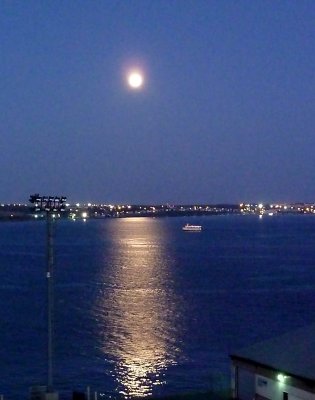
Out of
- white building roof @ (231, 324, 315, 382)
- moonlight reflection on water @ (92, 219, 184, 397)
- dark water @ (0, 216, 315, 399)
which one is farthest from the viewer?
moonlight reflection on water @ (92, 219, 184, 397)

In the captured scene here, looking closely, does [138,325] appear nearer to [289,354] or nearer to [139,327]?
[139,327]

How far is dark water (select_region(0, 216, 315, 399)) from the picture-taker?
2419 centimetres

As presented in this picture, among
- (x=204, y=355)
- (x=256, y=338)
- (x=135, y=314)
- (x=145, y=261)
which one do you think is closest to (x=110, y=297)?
(x=135, y=314)

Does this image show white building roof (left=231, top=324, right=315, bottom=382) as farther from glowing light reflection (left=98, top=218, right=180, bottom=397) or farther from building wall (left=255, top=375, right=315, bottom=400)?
glowing light reflection (left=98, top=218, right=180, bottom=397)

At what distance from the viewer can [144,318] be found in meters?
37.0

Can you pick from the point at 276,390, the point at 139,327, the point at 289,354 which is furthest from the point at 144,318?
the point at 276,390

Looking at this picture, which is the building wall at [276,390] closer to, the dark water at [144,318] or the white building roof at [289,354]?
the white building roof at [289,354]

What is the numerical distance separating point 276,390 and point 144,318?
2431cm

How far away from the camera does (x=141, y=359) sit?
87.8ft

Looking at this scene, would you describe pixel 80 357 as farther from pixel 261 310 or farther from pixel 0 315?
pixel 261 310

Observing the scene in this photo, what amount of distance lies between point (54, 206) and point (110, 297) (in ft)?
97.4

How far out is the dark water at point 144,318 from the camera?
24.2m

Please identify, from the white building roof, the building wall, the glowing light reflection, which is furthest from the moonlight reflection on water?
the building wall

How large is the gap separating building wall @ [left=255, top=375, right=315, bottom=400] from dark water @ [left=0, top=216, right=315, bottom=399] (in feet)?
12.7
